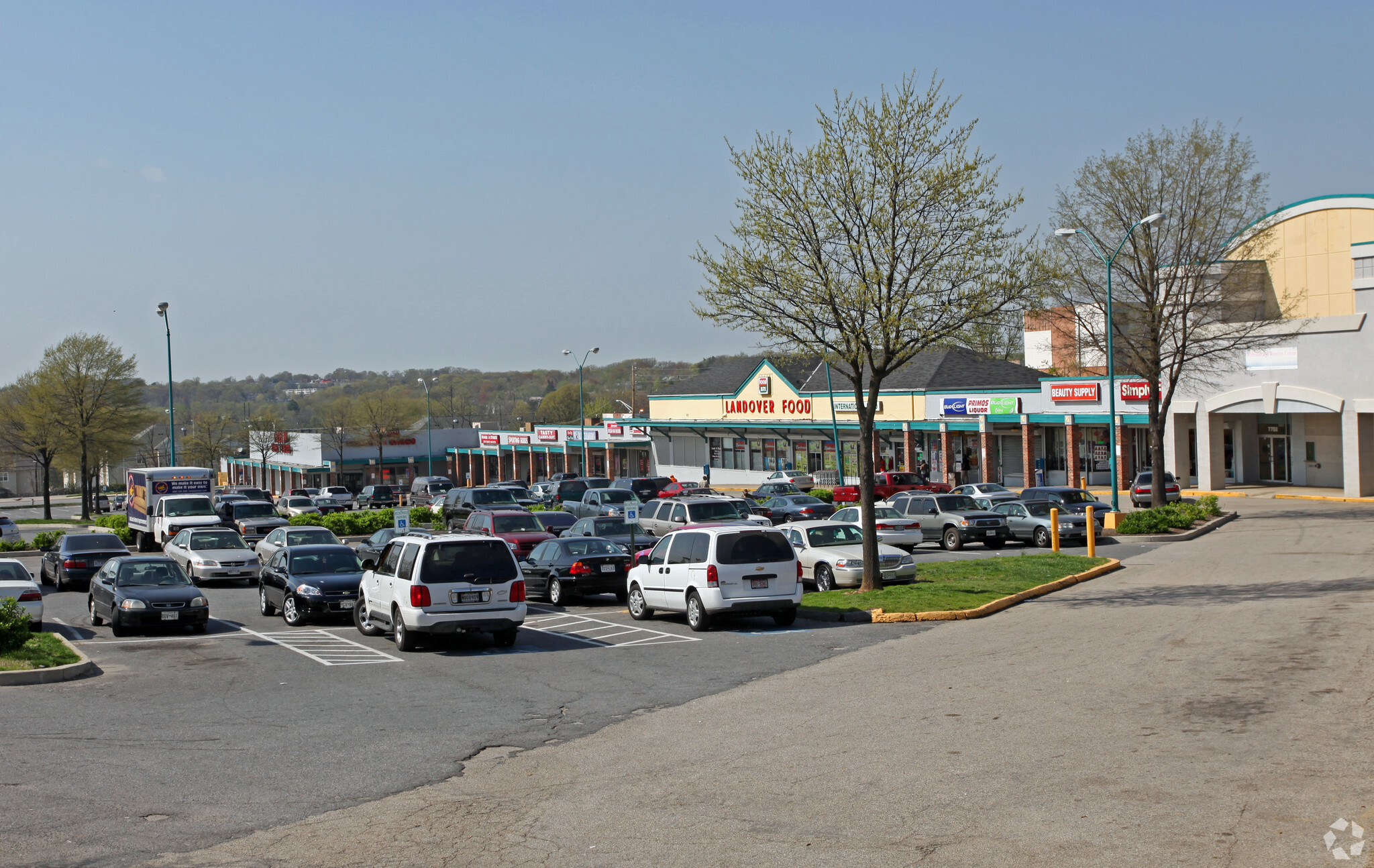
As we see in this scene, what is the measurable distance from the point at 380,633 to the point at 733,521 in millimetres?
13794

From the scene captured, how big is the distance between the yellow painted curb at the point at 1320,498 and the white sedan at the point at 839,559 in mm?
29415

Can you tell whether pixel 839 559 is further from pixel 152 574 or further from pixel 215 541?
pixel 215 541

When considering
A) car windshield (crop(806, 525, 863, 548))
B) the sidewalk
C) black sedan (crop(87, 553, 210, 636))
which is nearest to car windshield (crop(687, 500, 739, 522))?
car windshield (crop(806, 525, 863, 548))

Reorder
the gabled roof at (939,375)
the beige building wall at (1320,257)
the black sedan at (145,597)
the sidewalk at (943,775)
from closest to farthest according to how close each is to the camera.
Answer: the sidewalk at (943,775) < the black sedan at (145,597) < the beige building wall at (1320,257) < the gabled roof at (939,375)

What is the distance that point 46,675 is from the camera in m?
14.3

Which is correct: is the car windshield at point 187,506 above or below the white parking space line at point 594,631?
above

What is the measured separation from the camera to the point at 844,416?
63656 mm

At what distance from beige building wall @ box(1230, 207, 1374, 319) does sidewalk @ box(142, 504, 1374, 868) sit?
125 ft

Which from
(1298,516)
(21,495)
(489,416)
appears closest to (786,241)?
(1298,516)

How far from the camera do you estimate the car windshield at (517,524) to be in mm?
28953

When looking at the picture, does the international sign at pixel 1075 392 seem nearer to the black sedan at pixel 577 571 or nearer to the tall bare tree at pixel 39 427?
the black sedan at pixel 577 571

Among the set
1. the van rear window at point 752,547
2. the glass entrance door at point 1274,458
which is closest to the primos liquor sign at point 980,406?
the glass entrance door at point 1274,458

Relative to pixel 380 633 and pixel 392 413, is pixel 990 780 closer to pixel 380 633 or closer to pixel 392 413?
pixel 380 633

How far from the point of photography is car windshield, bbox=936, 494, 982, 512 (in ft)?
109
